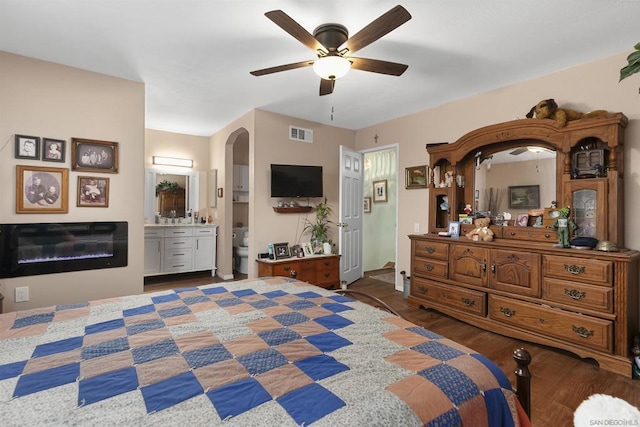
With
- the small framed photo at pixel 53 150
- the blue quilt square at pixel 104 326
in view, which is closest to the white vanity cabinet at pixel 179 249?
the small framed photo at pixel 53 150

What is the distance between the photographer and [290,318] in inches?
62.1

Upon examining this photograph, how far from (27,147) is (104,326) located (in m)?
2.34

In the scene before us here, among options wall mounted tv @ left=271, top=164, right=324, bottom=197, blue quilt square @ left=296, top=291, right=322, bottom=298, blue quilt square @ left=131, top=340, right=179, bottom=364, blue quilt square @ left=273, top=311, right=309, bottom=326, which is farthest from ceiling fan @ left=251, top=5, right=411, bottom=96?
wall mounted tv @ left=271, top=164, right=324, bottom=197

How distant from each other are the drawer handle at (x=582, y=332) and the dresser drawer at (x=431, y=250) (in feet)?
4.11

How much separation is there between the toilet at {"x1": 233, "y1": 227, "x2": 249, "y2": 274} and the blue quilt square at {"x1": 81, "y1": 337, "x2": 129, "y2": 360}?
4.01m

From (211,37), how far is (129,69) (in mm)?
1149

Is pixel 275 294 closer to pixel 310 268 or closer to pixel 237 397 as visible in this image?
pixel 237 397

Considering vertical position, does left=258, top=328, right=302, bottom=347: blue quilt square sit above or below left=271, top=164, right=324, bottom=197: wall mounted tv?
below

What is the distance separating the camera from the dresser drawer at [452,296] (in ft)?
10.3

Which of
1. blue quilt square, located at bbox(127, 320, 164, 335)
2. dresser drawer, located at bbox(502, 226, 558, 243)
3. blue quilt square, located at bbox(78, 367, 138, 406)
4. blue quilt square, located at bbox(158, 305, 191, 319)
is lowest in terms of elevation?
blue quilt square, located at bbox(78, 367, 138, 406)

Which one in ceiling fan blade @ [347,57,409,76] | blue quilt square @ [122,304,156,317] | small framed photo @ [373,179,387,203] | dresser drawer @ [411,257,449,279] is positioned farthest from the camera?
small framed photo @ [373,179,387,203]

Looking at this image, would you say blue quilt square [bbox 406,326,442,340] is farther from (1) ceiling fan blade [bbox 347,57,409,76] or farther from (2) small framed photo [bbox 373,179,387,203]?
(2) small framed photo [bbox 373,179,387,203]

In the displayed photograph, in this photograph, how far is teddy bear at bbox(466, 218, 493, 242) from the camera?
321 cm

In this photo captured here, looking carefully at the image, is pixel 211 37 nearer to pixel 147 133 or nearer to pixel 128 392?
pixel 128 392
